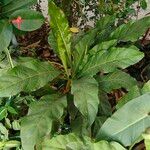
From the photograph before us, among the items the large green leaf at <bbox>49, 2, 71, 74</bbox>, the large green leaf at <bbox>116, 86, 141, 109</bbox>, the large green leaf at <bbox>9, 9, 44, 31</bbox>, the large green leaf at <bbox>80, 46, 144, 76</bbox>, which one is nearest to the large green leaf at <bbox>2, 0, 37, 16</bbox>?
the large green leaf at <bbox>9, 9, 44, 31</bbox>

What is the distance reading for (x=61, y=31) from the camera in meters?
1.21

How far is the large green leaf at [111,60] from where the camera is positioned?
1174mm

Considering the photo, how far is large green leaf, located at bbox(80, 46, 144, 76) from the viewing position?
46.2 inches

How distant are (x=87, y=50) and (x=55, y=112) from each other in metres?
0.28

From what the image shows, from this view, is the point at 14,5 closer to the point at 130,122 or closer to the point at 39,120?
the point at 39,120

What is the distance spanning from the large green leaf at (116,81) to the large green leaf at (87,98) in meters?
0.11

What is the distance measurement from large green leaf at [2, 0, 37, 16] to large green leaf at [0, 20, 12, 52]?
0.23 feet

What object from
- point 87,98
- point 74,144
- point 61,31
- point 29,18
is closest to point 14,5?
point 29,18

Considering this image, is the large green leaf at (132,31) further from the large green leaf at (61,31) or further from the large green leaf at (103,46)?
the large green leaf at (61,31)

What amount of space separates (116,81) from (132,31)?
199mm

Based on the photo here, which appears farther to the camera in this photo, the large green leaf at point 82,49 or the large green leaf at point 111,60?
the large green leaf at point 82,49

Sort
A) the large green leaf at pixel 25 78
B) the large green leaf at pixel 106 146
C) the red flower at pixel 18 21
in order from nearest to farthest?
the large green leaf at pixel 106 146
the large green leaf at pixel 25 78
the red flower at pixel 18 21

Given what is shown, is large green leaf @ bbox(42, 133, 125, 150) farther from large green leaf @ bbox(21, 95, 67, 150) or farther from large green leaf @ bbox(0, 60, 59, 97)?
large green leaf @ bbox(0, 60, 59, 97)

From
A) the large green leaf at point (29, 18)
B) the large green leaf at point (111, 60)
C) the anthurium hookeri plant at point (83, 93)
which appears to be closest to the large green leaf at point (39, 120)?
the anthurium hookeri plant at point (83, 93)
